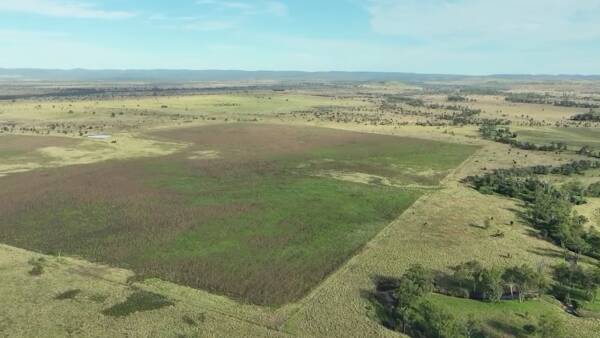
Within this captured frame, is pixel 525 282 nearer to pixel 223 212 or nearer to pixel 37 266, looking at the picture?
pixel 223 212

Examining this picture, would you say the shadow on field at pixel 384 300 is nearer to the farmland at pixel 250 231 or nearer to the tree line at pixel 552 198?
the farmland at pixel 250 231

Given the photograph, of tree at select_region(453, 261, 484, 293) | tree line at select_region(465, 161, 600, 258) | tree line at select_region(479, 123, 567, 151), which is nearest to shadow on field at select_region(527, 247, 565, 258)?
tree line at select_region(465, 161, 600, 258)

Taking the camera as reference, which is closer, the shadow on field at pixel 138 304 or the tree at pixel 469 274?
the shadow on field at pixel 138 304

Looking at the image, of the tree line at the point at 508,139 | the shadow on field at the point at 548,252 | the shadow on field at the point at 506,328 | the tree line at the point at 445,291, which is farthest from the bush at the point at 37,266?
the tree line at the point at 508,139

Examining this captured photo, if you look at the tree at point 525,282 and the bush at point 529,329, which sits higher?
the tree at point 525,282

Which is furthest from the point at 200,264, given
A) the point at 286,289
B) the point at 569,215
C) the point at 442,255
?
the point at 569,215

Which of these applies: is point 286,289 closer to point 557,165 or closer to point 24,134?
point 557,165
